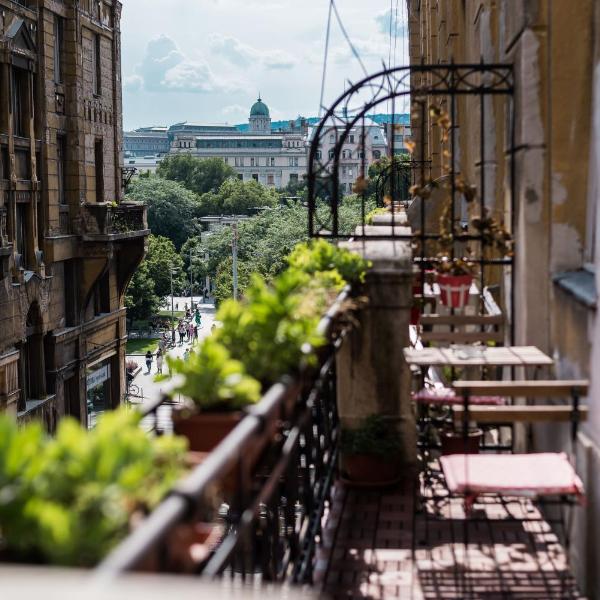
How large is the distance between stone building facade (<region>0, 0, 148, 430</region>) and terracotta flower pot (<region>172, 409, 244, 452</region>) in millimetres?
20529

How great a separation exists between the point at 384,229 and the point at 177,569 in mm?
9763

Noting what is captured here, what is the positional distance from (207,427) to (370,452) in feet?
14.8

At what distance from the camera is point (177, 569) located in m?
2.95

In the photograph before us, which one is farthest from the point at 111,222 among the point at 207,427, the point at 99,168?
the point at 207,427


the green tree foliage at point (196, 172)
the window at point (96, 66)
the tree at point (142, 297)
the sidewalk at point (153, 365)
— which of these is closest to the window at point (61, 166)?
the window at point (96, 66)

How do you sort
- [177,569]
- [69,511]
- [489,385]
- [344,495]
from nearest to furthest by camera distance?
[69,511]
[177,569]
[489,385]
[344,495]

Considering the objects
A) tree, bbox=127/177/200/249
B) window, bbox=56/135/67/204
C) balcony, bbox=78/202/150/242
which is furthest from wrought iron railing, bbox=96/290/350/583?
tree, bbox=127/177/200/249

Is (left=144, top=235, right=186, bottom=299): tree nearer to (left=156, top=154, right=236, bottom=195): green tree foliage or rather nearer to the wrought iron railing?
the wrought iron railing

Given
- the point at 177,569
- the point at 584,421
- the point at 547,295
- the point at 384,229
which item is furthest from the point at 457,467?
the point at 384,229

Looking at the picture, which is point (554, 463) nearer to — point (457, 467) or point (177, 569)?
point (457, 467)

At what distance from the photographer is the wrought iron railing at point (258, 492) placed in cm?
271

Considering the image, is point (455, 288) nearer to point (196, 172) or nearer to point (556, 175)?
point (556, 175)

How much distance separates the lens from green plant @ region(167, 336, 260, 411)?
4.41 m

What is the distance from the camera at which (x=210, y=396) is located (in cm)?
442
